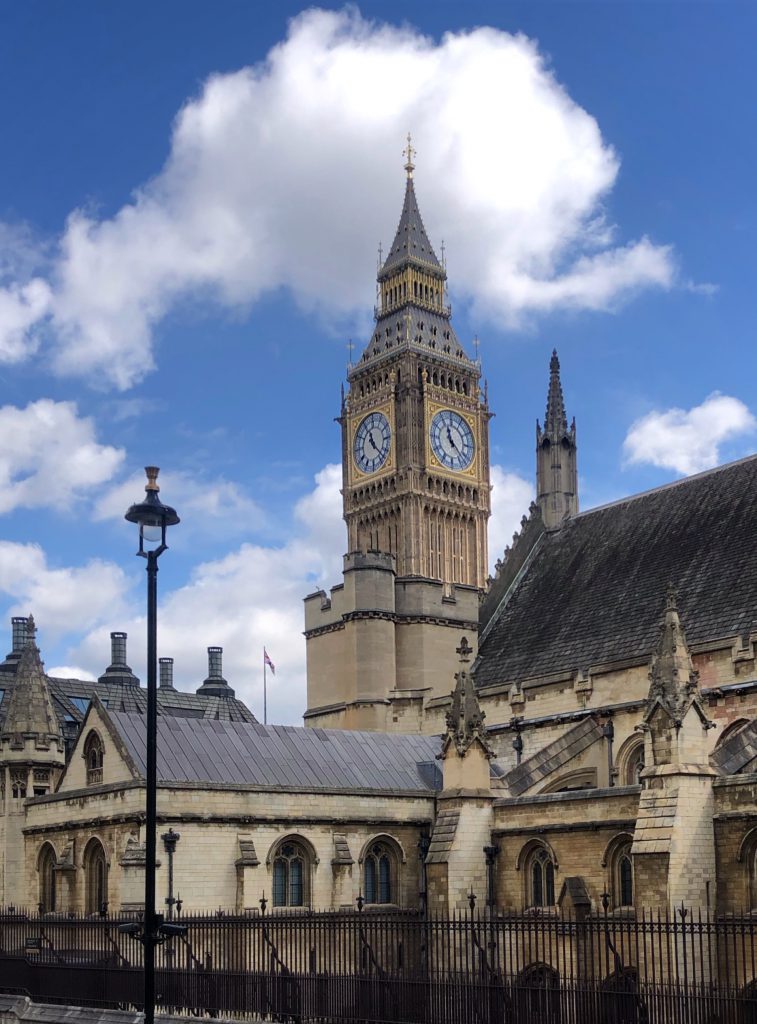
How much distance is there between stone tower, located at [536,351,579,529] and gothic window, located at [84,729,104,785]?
20661mm

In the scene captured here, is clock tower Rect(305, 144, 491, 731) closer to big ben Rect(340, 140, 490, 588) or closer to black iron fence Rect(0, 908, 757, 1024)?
big ben Rect(340, 140, 490, 588)

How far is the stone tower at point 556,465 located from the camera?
51250mm

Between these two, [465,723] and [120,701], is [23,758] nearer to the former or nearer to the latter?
[465,723]

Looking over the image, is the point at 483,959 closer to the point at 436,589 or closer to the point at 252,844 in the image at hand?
the point at 252,844

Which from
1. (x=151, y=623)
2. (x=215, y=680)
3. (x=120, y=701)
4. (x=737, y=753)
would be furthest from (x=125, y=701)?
(x=151, y=623)

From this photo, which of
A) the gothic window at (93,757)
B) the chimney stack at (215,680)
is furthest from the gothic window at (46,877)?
the chimney stack at (215,680)

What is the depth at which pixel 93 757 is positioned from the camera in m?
36.8

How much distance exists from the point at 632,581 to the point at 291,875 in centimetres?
1412

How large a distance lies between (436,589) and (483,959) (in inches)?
1196

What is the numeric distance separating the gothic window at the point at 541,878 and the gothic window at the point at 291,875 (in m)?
6.07

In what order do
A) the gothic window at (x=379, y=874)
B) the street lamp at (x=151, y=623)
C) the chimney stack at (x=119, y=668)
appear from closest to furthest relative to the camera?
the street lamp at (x=151, y=623) < the gothic window at (x=379, y=874) < the chimney stack at (x=119, y=668)

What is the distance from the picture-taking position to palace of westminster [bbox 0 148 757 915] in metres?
29.1

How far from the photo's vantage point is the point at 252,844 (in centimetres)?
3450

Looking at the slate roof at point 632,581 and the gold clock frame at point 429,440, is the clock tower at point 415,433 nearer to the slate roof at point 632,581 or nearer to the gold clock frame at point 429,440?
the gold clock frame at point 429,440
